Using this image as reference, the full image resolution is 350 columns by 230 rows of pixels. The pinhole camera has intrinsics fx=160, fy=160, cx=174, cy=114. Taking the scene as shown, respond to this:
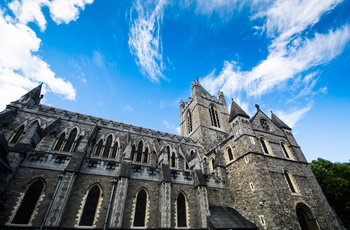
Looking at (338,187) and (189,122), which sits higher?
(189,122)

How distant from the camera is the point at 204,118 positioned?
2616cm

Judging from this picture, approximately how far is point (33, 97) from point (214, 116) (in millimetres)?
25301

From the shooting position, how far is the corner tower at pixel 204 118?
24250 mm

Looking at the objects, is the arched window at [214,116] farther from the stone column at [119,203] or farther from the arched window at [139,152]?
the stone column at [119,203]

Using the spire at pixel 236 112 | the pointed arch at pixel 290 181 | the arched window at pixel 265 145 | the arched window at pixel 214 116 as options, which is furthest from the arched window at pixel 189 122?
the pointed arch at pixel 290 181

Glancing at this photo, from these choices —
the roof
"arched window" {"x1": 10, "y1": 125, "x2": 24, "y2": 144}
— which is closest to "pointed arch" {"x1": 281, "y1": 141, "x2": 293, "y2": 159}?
the roof

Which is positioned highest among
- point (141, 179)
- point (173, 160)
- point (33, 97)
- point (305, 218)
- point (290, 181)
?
point (33, 97)

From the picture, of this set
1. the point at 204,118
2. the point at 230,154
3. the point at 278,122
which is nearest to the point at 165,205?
the point at 230,154

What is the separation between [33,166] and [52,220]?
412cm

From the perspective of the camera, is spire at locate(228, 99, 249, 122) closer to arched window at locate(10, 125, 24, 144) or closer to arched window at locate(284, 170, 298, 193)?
arched window at locate(284, 170, 298, 193)

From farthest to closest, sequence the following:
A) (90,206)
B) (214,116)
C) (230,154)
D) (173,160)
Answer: (214,116) → (173,160) → (230,154) → (90,206)

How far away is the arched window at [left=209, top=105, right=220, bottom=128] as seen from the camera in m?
27.4

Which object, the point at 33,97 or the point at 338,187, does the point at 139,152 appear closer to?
the point at 33,97

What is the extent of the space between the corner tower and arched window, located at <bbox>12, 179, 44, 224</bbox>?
58.5 ft
